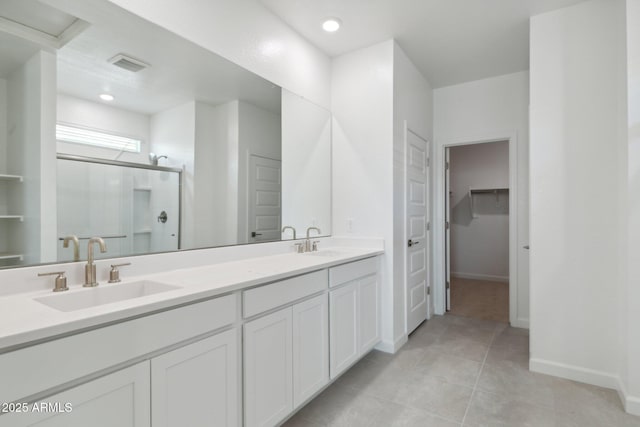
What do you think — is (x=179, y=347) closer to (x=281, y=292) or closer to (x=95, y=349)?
(x=95, y=349)

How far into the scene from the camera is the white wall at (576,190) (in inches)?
89.0

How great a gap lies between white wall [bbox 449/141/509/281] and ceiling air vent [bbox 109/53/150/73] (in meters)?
5.32

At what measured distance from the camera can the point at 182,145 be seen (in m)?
1.90

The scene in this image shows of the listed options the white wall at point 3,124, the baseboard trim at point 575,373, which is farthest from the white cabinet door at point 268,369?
the baseboard trim at point 575,373

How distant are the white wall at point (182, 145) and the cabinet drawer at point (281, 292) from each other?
24.0 inches

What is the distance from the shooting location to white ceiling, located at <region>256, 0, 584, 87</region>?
94.0 inches

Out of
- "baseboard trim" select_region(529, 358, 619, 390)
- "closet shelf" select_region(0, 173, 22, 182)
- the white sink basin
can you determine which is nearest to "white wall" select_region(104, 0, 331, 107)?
"closet shelf" select_region(0, 173, 22, 182)

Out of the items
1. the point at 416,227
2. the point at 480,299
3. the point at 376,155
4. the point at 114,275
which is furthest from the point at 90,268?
the point at 480,299

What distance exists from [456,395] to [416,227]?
1618 mm

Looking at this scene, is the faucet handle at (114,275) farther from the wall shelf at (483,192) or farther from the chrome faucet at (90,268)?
the wall shelf at (483,192)

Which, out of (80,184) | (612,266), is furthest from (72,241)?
(612,266)

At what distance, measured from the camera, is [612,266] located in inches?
88.7

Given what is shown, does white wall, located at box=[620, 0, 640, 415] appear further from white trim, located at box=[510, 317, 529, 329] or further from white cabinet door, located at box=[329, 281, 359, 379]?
white cabinet door, located at box=[329, 281, 359, 379]

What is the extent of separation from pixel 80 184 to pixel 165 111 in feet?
1.94
